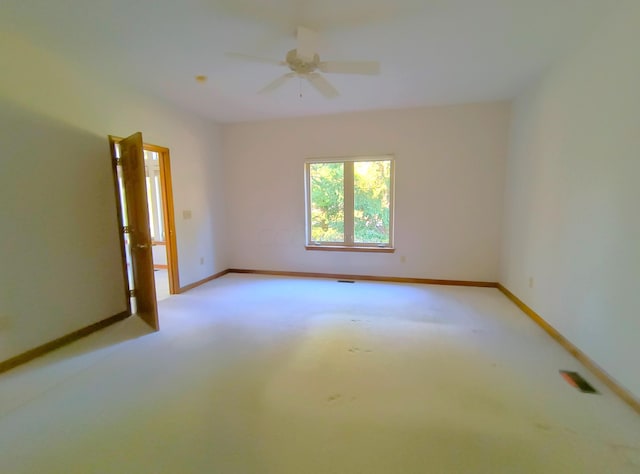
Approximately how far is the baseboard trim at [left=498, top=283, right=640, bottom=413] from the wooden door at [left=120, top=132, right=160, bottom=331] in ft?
12.4

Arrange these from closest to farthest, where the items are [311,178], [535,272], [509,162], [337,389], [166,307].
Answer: [337,389], [535,272], [166,307], [509,162], [311,178]

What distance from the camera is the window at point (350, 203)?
4.57m

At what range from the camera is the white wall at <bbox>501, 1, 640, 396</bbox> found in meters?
1.86

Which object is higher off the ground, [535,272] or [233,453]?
[535,272]

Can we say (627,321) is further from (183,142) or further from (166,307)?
(183,142)

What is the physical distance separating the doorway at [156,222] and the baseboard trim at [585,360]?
3.80 meters

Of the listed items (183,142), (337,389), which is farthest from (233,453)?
(183,142)

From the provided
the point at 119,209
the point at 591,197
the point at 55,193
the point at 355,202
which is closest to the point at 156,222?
the point at 119,209

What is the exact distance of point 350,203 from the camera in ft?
15.5

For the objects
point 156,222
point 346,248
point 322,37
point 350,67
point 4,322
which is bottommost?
point 4,322

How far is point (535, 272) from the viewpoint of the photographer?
10.3 feet

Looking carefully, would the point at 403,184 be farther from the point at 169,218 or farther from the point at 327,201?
the point at 169,218

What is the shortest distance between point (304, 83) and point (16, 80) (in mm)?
2478

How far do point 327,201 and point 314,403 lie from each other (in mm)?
3407
